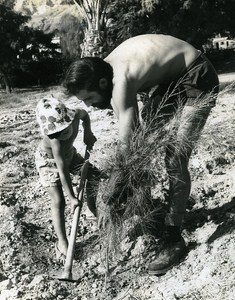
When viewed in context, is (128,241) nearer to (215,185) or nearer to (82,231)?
(82,231)

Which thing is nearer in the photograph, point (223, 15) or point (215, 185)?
point (215, 185)

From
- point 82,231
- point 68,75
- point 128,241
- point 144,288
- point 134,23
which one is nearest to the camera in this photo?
point 68,75

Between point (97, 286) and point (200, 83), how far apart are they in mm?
1297

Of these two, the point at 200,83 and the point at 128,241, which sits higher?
the point at 200,83

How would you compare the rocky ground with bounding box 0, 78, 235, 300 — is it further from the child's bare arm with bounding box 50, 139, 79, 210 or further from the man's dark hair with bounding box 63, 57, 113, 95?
the man's dark hair with bounding box 63, 57, 113, 95

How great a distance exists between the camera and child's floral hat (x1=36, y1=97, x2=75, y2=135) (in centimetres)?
287

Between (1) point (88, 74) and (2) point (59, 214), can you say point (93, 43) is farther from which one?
(1) point (88, 74)

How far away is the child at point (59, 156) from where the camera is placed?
9.43 ft

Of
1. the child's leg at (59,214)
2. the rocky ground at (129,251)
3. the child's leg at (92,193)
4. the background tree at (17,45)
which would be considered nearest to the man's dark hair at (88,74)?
the rocky ground at (129,251)

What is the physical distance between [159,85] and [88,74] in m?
0.49

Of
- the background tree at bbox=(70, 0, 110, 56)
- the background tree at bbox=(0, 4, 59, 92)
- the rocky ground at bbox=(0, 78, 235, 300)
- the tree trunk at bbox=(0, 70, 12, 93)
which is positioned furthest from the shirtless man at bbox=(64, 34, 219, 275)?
the tree trunk at bbox=(0, 70, 12, 93)

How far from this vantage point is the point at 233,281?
8.46 feet

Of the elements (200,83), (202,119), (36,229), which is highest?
(200,83)

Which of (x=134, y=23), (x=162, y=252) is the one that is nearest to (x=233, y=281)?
(x=162, y=252)
